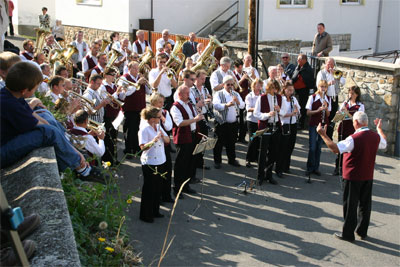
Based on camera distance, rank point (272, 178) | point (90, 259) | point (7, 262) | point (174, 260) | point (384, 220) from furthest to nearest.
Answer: point (272, 178), point (384, 220), point (174, 260), point (90, 259), point (7, 262)

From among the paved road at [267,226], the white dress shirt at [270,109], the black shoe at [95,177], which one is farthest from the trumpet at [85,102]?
the black shoe at [95,177]

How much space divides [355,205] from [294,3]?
15.2 metres

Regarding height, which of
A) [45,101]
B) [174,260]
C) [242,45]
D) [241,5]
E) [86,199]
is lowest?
[174,260]

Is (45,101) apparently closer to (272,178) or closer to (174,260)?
(174,260)

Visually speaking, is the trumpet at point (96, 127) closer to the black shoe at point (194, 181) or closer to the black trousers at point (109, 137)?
the black trousers at point (109, 137)

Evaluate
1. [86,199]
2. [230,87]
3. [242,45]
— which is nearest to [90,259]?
[86,199]

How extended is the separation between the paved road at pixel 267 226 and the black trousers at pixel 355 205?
22 centimetres

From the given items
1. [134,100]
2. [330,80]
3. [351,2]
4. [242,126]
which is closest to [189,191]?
[134,100]

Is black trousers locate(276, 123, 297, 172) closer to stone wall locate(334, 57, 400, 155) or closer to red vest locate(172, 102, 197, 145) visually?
red vest locate(172, 102, 197, 145)

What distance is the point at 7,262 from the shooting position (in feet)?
8.19

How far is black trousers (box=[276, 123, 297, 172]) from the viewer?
9359mm

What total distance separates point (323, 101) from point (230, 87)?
1800 millimetres

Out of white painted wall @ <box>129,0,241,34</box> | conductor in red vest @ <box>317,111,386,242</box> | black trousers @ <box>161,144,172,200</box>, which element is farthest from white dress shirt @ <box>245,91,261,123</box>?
white painted wall @ <box>129,0,241,34</box>

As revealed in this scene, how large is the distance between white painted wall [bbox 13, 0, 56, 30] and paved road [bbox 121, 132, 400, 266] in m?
20.9
